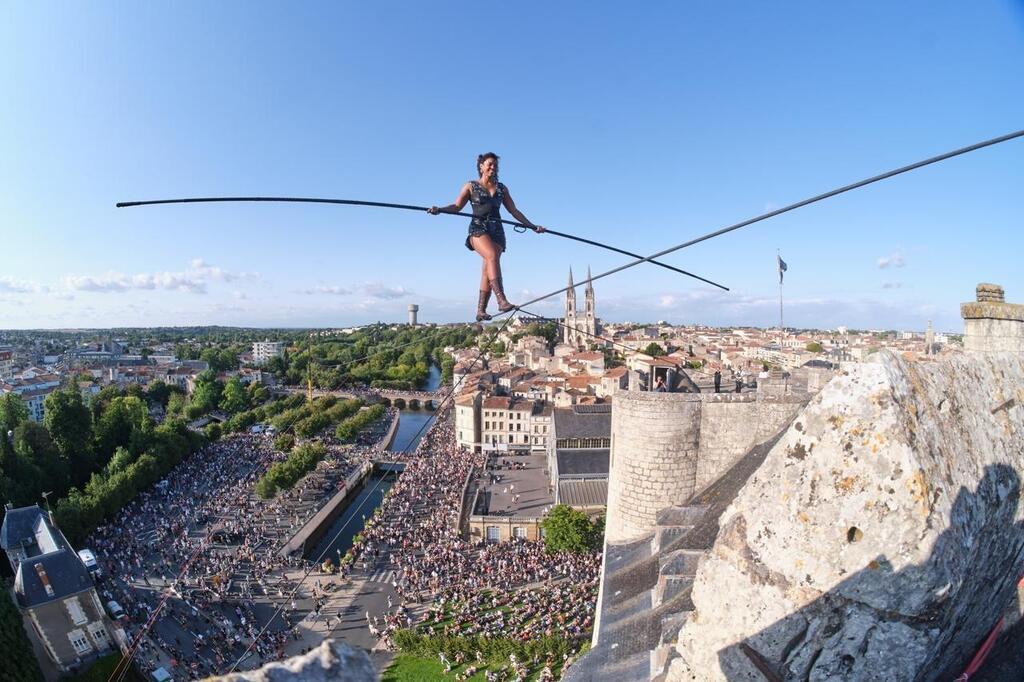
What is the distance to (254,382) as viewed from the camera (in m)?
80.3

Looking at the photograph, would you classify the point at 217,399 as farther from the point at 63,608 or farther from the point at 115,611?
the point at 63,608

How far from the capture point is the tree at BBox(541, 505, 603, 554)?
24.0 m

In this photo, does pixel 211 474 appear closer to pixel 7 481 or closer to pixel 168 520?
pixel 168 520

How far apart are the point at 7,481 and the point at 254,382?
54.4m

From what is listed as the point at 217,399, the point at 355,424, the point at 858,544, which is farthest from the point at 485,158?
the point at 217,399

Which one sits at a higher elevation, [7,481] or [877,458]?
[877,458]

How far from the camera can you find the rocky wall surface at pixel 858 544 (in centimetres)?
255

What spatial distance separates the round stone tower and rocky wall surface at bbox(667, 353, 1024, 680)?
5932mm

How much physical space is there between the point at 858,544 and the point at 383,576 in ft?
79.1

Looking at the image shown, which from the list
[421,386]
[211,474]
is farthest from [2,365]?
[211,474]

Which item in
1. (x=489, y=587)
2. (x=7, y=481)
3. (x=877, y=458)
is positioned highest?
(x=877, y=458)

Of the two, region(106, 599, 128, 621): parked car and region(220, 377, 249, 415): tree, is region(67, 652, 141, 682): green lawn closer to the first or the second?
region(106, 599, 128, 621): parked car

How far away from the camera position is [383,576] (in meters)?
23.2

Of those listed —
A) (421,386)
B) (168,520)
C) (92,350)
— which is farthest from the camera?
(92,350)
